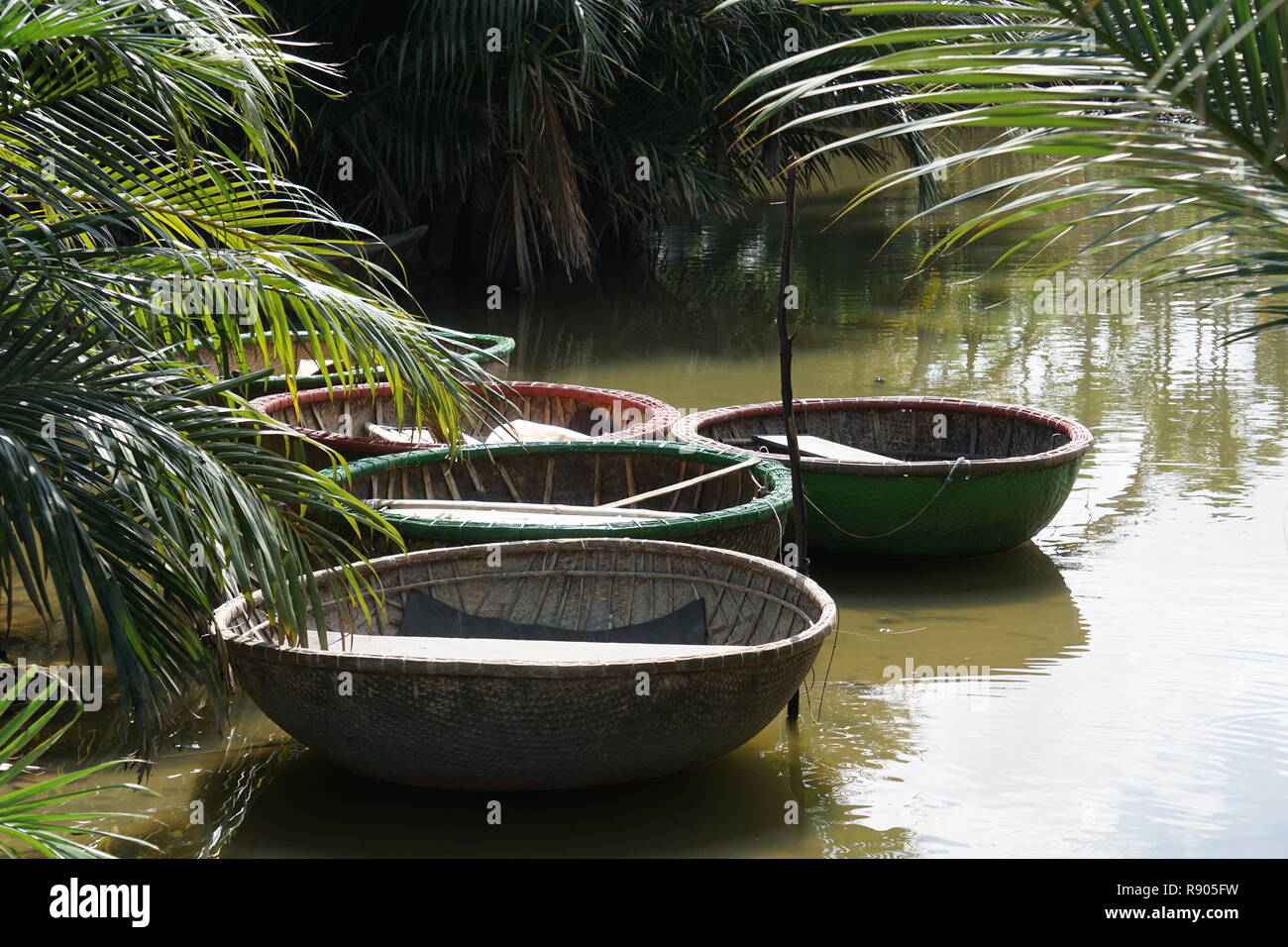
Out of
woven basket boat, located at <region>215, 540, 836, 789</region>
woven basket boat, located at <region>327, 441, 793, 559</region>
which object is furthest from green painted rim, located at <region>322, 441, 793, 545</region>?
woven basket boat, located at <region>215, 540, 836, 789</region>

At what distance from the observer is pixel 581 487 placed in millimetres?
6770

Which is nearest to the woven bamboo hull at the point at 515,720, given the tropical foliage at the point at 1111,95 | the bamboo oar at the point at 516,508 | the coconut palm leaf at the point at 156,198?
the coconut palm leaf at the point at 156,198

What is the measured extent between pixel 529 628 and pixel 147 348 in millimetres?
A: 1918

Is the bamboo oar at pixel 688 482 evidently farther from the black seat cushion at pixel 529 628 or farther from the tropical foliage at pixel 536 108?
the tropical foliage at pixel 536 108

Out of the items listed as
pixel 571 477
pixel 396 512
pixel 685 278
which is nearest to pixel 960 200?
pixel 396 512

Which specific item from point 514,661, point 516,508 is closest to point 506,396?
point 516,508

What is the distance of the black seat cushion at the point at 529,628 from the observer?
514cm

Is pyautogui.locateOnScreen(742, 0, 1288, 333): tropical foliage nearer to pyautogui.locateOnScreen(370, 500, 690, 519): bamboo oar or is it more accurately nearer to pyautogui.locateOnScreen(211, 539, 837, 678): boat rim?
pyautogui.locateOnScreen(211, 539, 837, 678): boat rim

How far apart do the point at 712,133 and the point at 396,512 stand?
32.2 ft

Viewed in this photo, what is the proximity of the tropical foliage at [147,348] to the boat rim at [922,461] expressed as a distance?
2417mm

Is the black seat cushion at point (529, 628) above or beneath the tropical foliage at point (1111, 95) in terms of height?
beneath

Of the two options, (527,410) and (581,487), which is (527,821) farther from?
(527,410)

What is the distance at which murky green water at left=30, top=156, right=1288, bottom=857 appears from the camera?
432 cm

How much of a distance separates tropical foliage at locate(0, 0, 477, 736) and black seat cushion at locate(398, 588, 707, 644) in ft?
3.19
